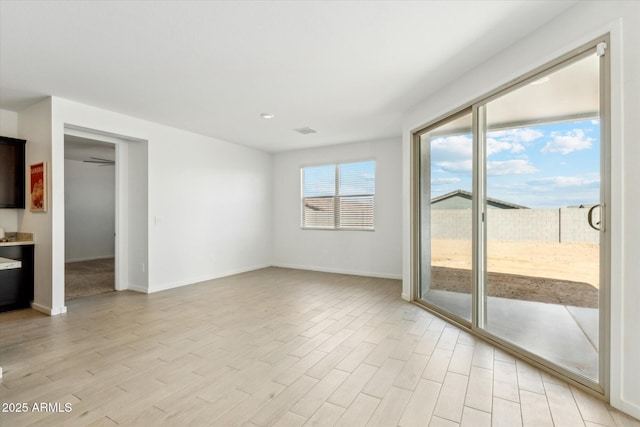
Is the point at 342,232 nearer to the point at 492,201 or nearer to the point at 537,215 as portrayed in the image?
the point at 492,201

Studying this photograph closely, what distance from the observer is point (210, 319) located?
3.59 metres

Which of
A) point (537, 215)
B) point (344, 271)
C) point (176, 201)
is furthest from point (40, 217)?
point (537, 215)

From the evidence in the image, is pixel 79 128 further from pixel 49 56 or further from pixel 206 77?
pixel 206 77

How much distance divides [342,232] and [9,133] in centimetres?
543

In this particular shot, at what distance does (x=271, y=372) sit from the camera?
237cm

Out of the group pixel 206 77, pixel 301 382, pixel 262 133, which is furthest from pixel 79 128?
pixel 301 382

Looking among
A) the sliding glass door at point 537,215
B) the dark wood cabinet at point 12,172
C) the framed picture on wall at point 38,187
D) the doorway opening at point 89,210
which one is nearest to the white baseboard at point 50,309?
the framed picture on wall at point 38,187

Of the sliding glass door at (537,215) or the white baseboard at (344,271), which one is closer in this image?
the sliding glass door at (537,215)

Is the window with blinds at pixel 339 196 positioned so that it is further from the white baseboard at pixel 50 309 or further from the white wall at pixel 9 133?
the white wall at pixel 9 133

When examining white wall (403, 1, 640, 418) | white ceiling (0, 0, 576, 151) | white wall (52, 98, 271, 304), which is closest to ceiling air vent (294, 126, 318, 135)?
white ceiling (0, 0, 576, 151)

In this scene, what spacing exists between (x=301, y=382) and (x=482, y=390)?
1.25m

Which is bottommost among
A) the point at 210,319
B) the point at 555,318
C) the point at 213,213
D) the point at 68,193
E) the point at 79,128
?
the point at 210,319

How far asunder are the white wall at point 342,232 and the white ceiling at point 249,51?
1862mm

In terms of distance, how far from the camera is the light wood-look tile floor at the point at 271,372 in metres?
1.85
